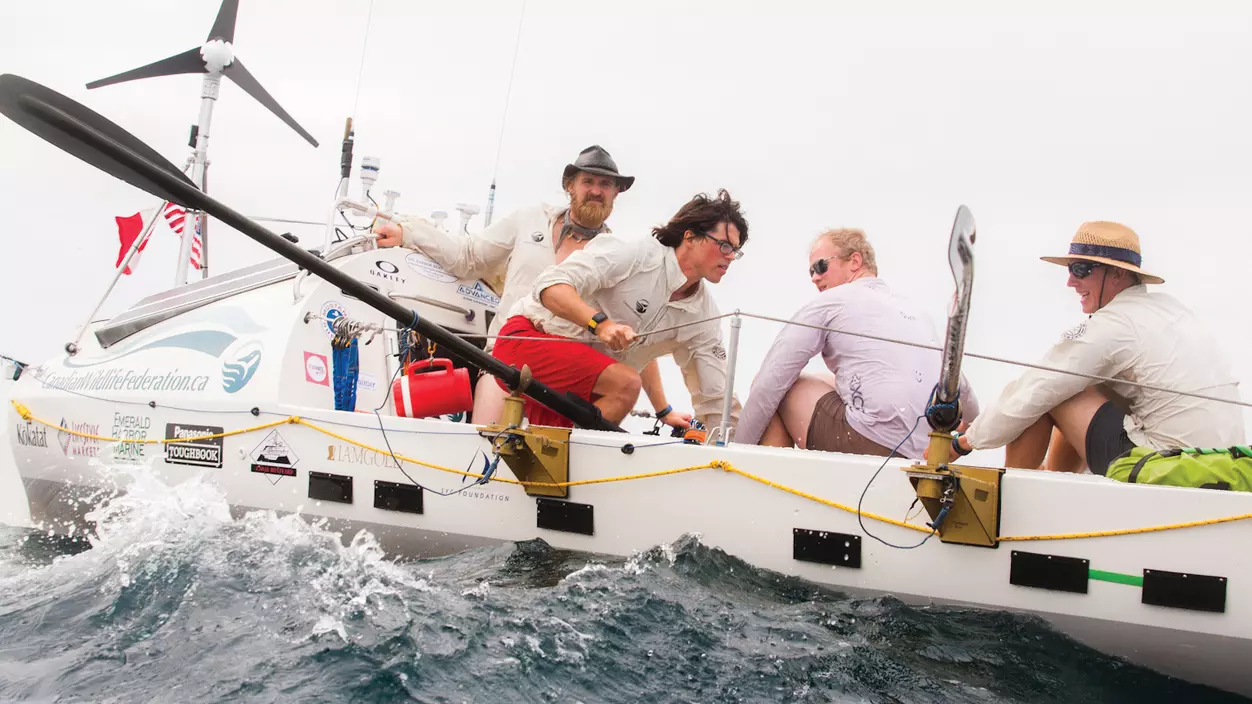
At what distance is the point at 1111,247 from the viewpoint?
418 cm

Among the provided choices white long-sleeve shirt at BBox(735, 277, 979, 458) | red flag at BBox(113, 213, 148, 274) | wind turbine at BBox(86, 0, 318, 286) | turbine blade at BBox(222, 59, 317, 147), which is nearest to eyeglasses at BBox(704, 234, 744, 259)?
white long-sleeve shirt at BBox(735, 277, 979, 458)

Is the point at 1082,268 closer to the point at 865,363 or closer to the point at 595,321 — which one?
the point at 865,363

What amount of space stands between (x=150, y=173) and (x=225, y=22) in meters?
5.40

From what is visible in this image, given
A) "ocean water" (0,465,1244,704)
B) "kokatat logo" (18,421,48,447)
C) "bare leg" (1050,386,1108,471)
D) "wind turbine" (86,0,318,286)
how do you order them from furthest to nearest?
"wind turbine" (86,0,318,286)
"kokatat logo" (18,421,48,447)
"bare leg" (1050,386,1108,471)
"ocean water" (0,465,1244,704)

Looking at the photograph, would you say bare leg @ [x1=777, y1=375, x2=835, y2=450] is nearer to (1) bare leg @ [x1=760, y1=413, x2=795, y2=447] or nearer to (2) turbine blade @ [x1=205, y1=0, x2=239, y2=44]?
(1) bare leg @ [x1=760, y1=413, x2=795, y2=447]

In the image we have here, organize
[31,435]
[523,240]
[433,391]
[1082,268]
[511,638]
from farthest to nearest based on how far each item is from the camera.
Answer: [31,435] < [523,240] < [433,391] < [1082,268] < [511,638]

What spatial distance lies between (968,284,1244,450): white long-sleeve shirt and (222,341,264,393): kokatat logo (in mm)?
4025

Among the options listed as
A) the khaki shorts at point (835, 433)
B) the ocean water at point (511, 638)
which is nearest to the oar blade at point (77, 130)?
the ocean water at point (511, 638)

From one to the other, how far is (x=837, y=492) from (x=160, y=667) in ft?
8.09

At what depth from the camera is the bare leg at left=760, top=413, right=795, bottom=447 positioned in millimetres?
5098

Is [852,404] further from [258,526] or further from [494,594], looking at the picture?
[258,526]

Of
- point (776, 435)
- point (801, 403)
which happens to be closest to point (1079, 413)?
point (801, 403)

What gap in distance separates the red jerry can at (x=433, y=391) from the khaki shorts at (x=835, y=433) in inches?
68.0

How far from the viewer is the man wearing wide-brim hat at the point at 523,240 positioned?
20.9 ft
